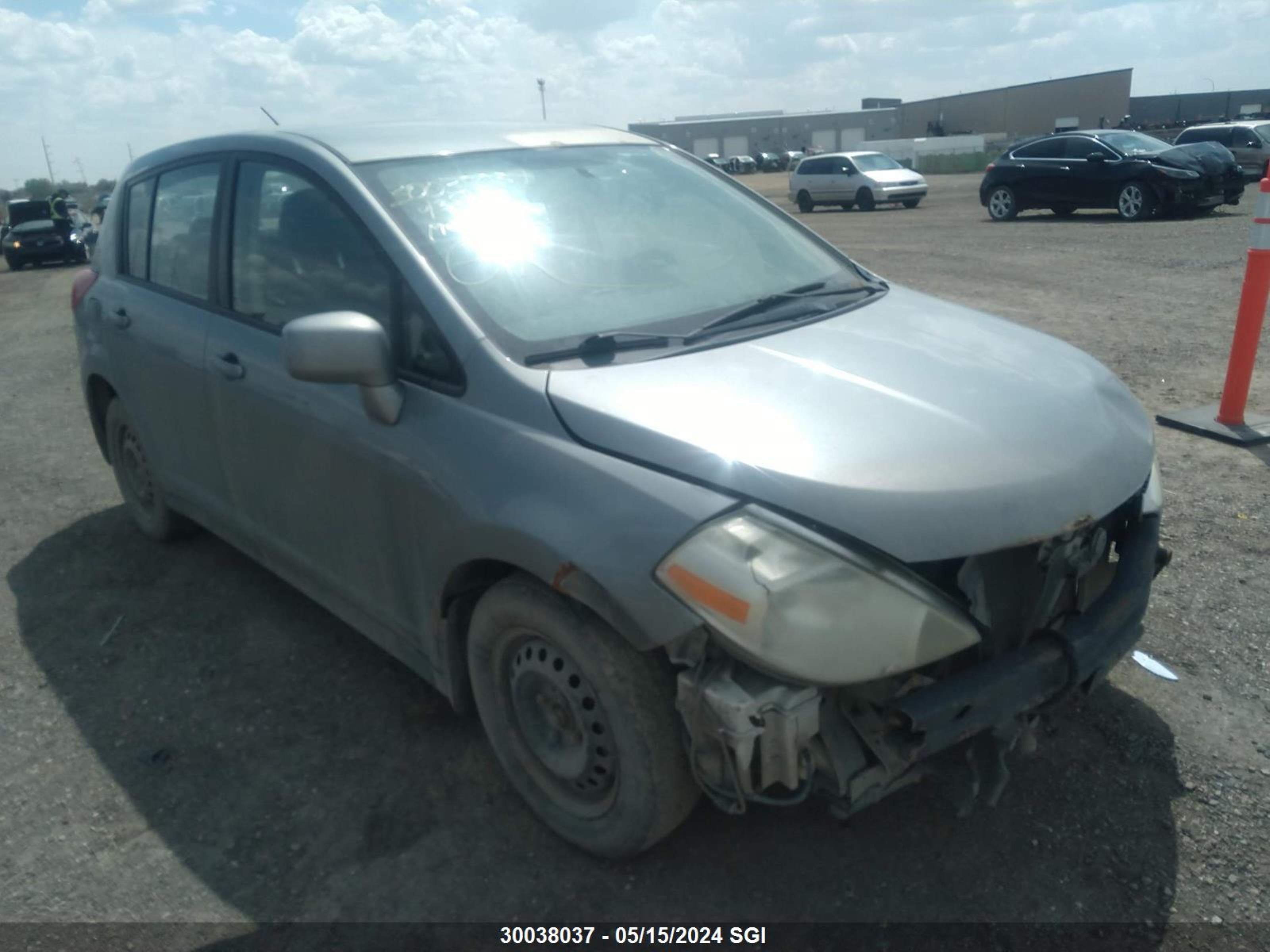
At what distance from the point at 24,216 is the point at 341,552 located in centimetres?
3061

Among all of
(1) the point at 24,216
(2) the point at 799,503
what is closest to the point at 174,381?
(2) the point at 799,503

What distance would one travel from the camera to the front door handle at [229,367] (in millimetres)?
3715

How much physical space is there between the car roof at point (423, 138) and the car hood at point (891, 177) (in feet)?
79.1

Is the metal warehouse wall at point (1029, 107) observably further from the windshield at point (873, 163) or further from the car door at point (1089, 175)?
the car door at point (1089, 175)

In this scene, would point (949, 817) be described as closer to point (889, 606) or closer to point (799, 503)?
Result: point (889, 606)

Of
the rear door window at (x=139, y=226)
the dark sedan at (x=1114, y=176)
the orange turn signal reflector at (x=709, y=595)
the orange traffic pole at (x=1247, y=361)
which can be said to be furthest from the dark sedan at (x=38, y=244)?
the orange turn signal reflector at (x=709, y=595)

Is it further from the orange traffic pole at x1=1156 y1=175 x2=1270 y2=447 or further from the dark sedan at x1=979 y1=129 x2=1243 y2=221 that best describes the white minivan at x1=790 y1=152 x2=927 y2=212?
the orange traffic pole at x1=1156 y1=175 x2=1270 y2=447

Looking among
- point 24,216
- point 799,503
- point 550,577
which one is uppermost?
point 799,503

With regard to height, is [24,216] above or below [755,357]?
below

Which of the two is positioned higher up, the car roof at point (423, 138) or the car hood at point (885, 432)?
the car roof at point (423, 138)

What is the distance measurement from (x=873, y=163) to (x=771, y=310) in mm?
25830

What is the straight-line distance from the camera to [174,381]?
4.23 metres

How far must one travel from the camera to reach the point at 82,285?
513cm

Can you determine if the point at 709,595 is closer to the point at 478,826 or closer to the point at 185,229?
the point at 478,826
